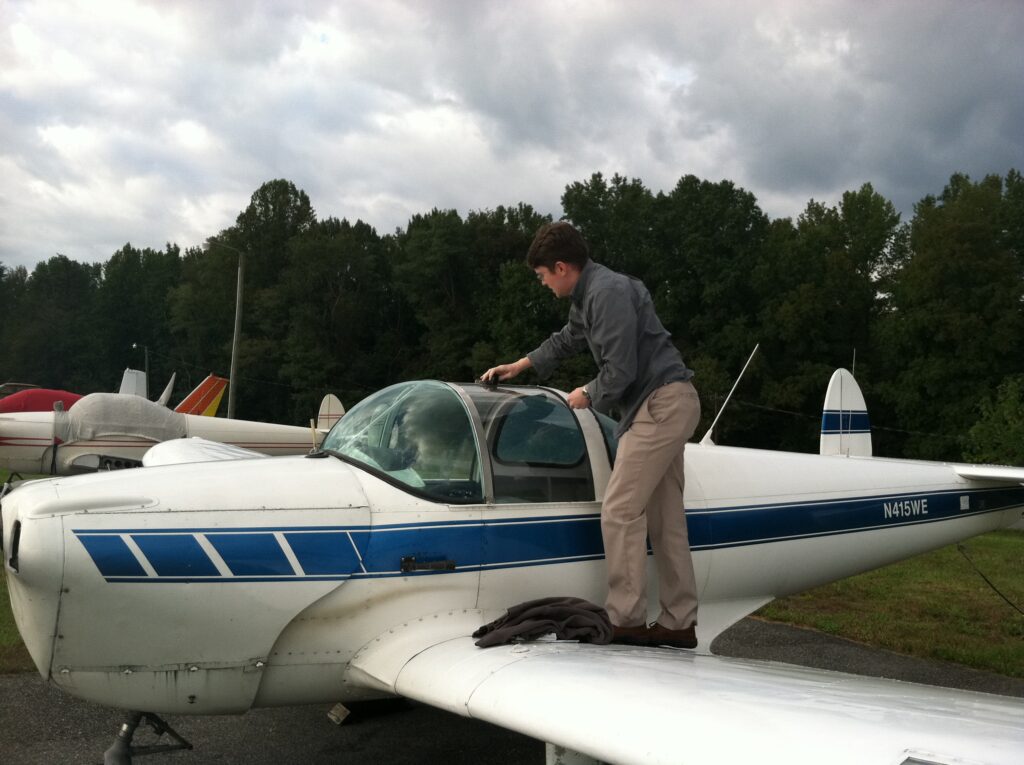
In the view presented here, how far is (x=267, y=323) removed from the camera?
187ft

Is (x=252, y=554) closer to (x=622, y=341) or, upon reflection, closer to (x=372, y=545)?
(x=372, y=545)

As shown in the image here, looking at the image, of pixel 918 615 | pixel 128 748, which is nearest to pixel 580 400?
pixel 128 748

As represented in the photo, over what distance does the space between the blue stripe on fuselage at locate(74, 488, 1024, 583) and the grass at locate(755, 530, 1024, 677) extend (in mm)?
2686

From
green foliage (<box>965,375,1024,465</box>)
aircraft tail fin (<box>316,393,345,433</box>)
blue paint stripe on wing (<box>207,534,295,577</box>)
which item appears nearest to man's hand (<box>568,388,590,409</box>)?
blue paint stripe on wing (<box>207,534,295,577</box>)

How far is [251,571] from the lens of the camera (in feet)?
10.4

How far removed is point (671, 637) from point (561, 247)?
1760 millimetres

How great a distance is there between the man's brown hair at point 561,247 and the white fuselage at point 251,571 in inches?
36.5

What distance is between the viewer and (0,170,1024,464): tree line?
114 ft

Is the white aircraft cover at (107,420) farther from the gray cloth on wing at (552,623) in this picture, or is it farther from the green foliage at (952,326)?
the green foliage at (952,326)

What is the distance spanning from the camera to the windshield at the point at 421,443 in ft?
11.8

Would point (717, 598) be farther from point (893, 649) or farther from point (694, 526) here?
point (893, 649)

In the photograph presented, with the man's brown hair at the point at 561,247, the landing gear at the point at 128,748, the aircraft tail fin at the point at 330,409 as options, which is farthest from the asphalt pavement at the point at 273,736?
the aircraft tail fin at the point at 330,409

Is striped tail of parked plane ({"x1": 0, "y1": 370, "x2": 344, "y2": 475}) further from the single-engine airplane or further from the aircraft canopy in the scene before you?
the aircraft canopy

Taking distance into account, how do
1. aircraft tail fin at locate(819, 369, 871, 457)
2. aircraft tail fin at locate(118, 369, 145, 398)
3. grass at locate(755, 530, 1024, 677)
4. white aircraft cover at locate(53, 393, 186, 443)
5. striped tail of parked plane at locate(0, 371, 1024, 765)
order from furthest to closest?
aircraft tail fin at locate(118, 369, 145, 398), white aircraft cover at locate(53, 393, 186, 443), aircraft tail fin at locate(819, 369, 871, 457), grass at locate(755, 530, 1024, 677), striped tail of parked plane at locate(0, 371, 1024, 765)
